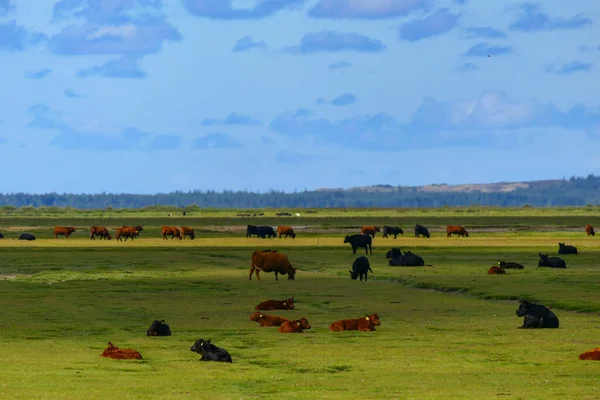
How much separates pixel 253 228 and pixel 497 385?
241ft

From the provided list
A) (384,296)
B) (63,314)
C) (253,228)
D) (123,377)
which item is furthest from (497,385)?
(253,228)

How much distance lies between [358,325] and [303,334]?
1374mm

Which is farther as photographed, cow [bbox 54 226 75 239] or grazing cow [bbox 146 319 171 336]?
cow [bbox 54 226 75 239]

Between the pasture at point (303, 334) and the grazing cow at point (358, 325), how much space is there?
0.40 metres

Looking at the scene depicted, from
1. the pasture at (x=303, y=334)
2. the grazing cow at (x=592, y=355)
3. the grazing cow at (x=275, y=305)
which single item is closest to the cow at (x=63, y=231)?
the pasture at (x=303, y=334)

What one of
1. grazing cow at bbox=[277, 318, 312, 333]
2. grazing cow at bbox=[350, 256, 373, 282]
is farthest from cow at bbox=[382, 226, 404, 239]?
grazing cow at bbox=[277, 318, 312, 333]

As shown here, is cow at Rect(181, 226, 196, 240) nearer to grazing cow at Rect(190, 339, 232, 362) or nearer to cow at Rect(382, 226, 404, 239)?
cow at Rect(382, 226, 404, 239)

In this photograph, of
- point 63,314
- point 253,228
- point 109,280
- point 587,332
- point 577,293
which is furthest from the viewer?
point 253,228

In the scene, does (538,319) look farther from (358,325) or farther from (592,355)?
(592,355)

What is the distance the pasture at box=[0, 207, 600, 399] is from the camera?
1709cm

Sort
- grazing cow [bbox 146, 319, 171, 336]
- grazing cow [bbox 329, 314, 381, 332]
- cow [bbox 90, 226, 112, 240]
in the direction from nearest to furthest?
grazing cow [bbox 146, 319, 171, 336] < grazing cow [bbox 329, 314, 381, 332] < cow [bbox 90, 226, 112, 240]

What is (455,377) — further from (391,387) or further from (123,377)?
(123,377)

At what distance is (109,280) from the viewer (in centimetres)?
4216

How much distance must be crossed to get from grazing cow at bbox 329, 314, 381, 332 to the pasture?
403 mm
